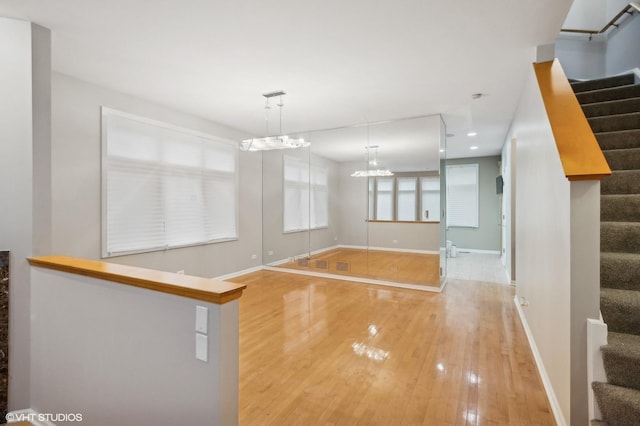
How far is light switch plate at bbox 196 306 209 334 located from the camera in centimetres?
124

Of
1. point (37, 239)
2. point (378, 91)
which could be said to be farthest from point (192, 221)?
point (378, 91)

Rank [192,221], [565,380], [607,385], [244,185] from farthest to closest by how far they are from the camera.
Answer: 1. [244,185]
2. [192,221]
3. [565,380]
4. [607,385]

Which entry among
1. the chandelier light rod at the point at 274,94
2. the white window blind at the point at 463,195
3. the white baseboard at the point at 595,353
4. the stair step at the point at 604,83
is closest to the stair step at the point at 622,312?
the white baseboard at the point at 595,353

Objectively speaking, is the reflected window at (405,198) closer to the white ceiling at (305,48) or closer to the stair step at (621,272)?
the white ceiling at (305,48)

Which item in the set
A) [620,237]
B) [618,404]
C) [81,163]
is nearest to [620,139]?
[620,237]

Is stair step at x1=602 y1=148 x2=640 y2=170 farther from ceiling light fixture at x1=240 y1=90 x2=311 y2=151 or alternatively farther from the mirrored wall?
ceiling light fixture at x1=240 y1=90 x2=311 y2=151

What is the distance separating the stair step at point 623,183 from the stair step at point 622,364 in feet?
4.54

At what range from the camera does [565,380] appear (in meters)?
1.76

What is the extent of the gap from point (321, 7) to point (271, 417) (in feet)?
9.54

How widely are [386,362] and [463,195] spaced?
7.34 m

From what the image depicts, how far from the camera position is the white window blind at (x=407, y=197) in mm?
5191

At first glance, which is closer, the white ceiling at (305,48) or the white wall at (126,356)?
the white wall at (126,356)

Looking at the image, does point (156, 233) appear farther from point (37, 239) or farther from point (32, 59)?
point (32, 59)

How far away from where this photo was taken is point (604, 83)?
3.51 m
